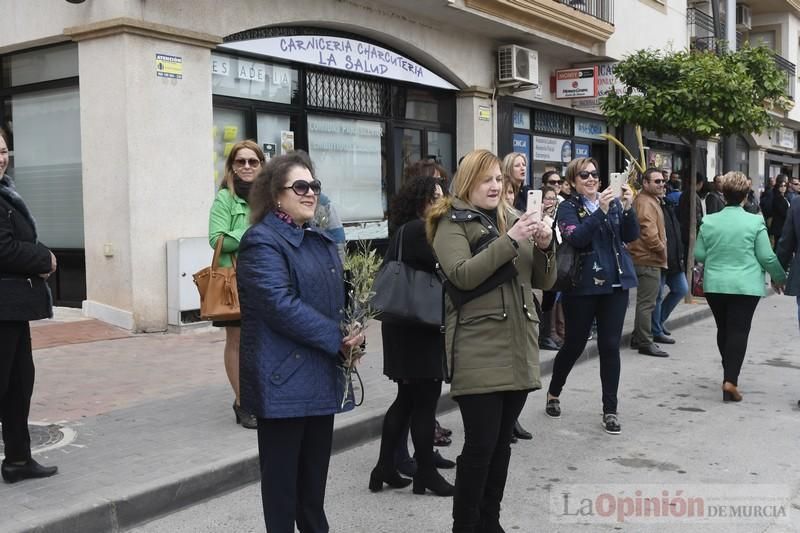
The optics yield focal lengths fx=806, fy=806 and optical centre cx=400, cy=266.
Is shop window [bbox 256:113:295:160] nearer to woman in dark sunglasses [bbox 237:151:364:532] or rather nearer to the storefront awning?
woman in dark sunglasses [bbox 237:151:364:532]

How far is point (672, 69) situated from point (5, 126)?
939 centimetres

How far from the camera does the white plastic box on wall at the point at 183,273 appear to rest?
8742mm

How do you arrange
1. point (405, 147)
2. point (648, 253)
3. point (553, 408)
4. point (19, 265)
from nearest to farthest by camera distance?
point (19, 265)
point (553, 408)
point (648, 253)
point (405, 147)

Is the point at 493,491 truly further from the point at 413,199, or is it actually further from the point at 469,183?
the point at 413,199

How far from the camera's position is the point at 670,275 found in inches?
382

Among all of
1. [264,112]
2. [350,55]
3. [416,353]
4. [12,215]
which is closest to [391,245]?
[416,353]

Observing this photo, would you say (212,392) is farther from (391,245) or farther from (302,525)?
(302,525)

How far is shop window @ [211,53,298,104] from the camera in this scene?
988 centimetres

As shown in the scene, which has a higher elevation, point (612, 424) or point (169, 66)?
point (169, 66)

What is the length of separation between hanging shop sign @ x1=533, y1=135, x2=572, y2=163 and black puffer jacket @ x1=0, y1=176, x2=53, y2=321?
13.0 metres

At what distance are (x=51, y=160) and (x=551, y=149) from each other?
10273 millimetres

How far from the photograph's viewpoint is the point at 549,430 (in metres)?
6.02

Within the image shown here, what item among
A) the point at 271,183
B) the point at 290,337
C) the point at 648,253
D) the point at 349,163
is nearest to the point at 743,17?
the point at 349,163

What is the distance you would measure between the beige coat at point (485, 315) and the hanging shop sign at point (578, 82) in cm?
1300
